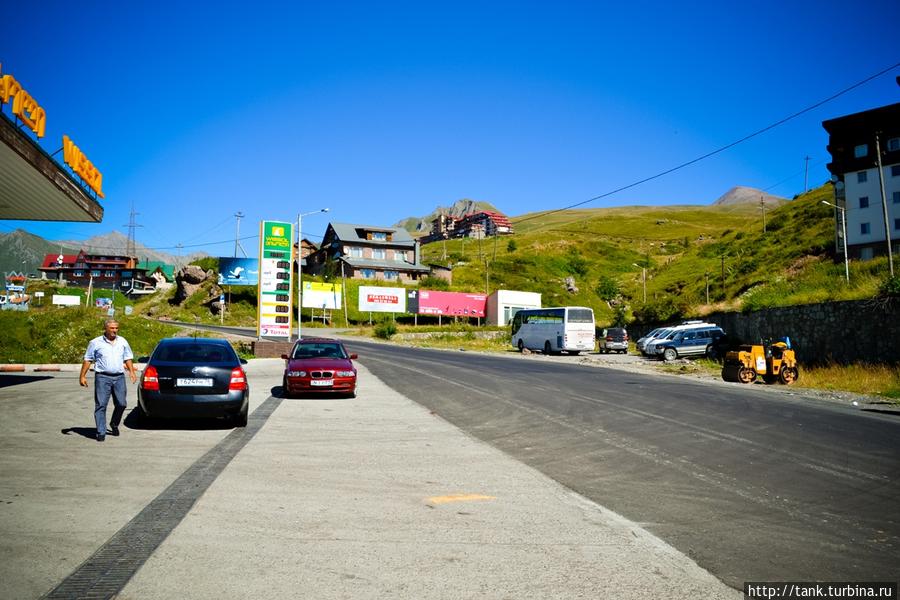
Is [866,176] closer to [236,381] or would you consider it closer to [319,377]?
[319,377]

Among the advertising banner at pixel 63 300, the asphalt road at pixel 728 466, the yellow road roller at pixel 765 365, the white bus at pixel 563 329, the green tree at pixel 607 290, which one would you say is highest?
the green tree at pixel 607 290

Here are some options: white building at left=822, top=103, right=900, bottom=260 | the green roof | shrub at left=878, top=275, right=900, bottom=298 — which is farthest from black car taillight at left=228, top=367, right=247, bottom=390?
the green roof

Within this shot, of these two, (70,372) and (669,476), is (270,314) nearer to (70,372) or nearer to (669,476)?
(70,372)

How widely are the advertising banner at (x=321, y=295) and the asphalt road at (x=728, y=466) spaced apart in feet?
188

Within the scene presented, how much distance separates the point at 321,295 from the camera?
245 feet

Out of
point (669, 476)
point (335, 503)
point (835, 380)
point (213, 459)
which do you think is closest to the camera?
point (335, 503)

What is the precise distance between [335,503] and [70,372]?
21.3 m

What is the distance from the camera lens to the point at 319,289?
245 ft

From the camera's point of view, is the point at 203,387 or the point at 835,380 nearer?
the point at 203,387

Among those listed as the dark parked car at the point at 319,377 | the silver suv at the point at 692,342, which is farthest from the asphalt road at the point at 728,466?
the silver suv at the point at 692,342

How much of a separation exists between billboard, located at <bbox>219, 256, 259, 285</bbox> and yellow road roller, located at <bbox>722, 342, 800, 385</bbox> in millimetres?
64166

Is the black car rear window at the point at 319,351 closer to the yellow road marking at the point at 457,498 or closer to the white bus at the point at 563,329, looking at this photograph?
the yellow road marking at the point at 457,498

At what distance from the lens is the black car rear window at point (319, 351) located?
57.0 ft

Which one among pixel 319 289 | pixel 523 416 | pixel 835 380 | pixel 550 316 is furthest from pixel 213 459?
pixel 319 289
